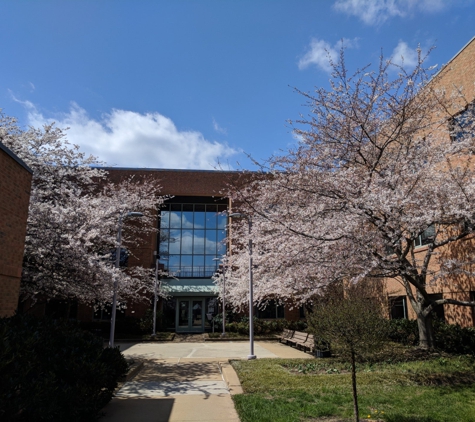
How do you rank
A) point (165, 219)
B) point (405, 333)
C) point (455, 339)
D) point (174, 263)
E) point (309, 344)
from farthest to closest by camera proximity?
point (165, 219) → point (174, 263) → point (405, 333) → point (309, 344) → point (455, 339)

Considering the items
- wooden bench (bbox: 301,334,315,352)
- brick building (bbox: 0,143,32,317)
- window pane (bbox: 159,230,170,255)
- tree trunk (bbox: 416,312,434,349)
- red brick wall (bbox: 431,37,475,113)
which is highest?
red brick wall (bbox: 431,37,475,113)

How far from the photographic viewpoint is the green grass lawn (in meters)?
6.62

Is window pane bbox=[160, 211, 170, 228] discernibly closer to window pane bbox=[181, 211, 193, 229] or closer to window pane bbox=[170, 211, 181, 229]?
window pane bbox=[170, 211, 181, 229]

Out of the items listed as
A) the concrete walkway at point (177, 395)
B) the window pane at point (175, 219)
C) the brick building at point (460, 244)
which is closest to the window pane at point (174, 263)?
the window pane at point (175, 219)

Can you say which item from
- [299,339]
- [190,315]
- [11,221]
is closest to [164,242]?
[190,315]

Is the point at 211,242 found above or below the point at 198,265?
above

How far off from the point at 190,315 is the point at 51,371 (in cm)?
2580

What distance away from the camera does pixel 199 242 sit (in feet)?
108

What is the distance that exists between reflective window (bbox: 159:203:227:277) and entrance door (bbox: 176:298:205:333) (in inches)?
86.2

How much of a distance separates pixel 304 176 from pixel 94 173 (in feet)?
36.7

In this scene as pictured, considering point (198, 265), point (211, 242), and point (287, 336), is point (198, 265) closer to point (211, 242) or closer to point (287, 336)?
point (211, 242)

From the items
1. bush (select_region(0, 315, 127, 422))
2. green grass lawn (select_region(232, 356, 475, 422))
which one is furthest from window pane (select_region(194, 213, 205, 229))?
bush (select_region(0, 315, 127, 422))

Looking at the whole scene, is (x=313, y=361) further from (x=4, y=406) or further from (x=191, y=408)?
(x=4, y=406)

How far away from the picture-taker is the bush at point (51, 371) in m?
4.42
